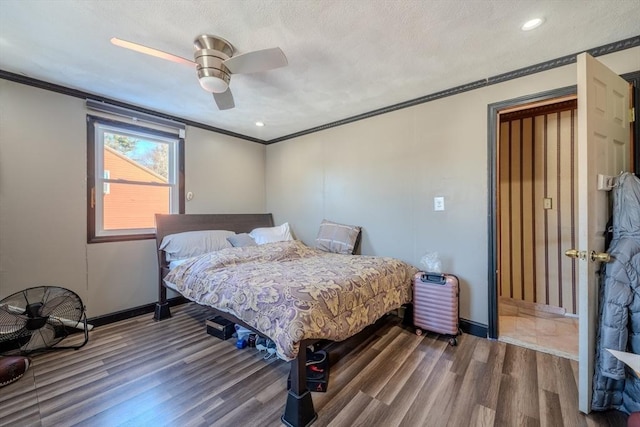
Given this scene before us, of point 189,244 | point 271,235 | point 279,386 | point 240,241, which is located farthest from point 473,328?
point 189,244

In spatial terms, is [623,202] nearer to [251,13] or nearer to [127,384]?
[251,13]

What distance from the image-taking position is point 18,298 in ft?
7.51

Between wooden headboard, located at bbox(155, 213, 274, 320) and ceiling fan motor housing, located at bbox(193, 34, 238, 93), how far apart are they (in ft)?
6.51

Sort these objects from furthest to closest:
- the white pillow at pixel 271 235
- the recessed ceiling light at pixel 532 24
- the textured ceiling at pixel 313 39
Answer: the white pillow at pixel 271 235 → the recessed ceiling light at pixel 532 24 → the textured ceiling at pixel 313 39

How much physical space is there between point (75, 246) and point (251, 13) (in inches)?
112

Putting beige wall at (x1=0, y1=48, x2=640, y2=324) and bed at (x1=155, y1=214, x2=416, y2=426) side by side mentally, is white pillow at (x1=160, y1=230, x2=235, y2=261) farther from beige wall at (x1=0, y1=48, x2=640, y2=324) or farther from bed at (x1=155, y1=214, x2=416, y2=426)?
beige wall at (x1=0, y1=48, x2=640, y2=324)

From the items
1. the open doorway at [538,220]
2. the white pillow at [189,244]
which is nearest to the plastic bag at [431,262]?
the open doorway at [538,220]

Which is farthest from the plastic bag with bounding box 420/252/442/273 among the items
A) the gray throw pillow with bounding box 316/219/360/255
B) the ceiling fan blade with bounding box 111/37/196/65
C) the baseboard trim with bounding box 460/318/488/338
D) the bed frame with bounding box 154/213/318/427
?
the ceiling fan blade with bounding box 111/37/196/65

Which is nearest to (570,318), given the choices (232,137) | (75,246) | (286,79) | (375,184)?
(375,184)

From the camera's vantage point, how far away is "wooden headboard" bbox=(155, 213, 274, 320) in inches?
122

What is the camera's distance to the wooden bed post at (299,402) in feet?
5.00

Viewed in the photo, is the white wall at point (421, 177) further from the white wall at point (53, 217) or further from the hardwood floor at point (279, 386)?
the white wall at point (53, 217)

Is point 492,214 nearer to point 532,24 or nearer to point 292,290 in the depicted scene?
Result: point 532,24

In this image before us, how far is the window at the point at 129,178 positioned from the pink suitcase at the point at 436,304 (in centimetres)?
313
